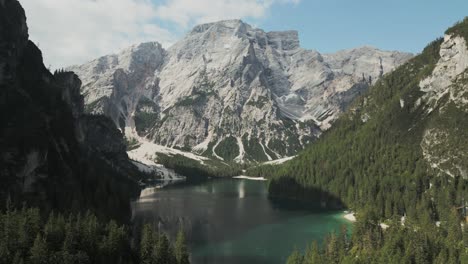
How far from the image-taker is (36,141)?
453ft

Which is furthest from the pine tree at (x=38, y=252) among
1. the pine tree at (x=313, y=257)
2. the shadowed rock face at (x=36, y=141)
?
the pine tree at (x=313, y=257)

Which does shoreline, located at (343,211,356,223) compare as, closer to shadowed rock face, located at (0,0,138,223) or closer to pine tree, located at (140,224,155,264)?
shadowed rock face, located at (0,0,138,223)

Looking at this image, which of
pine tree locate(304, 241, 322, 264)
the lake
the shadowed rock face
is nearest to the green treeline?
the lake

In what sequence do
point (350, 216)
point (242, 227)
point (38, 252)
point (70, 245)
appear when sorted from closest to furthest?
point (38, 252), point (70, 245), point (242, 227), point (350, 216)

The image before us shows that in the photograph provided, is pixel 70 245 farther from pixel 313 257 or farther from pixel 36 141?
pixel 36 141

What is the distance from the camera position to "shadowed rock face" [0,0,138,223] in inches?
5153

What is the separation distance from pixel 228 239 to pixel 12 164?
67226 mm

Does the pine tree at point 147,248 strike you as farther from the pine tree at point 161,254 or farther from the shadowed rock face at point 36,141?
the shadowed rock face at point 36,141

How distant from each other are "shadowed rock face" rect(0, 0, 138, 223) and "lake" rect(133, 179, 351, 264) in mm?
22034

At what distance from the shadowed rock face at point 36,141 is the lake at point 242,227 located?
2203cm

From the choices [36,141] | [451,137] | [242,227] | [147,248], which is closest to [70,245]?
[147,248]

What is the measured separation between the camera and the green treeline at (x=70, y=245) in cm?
7856

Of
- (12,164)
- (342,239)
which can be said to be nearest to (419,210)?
(342,239)

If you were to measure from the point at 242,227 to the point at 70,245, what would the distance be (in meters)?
74.1
